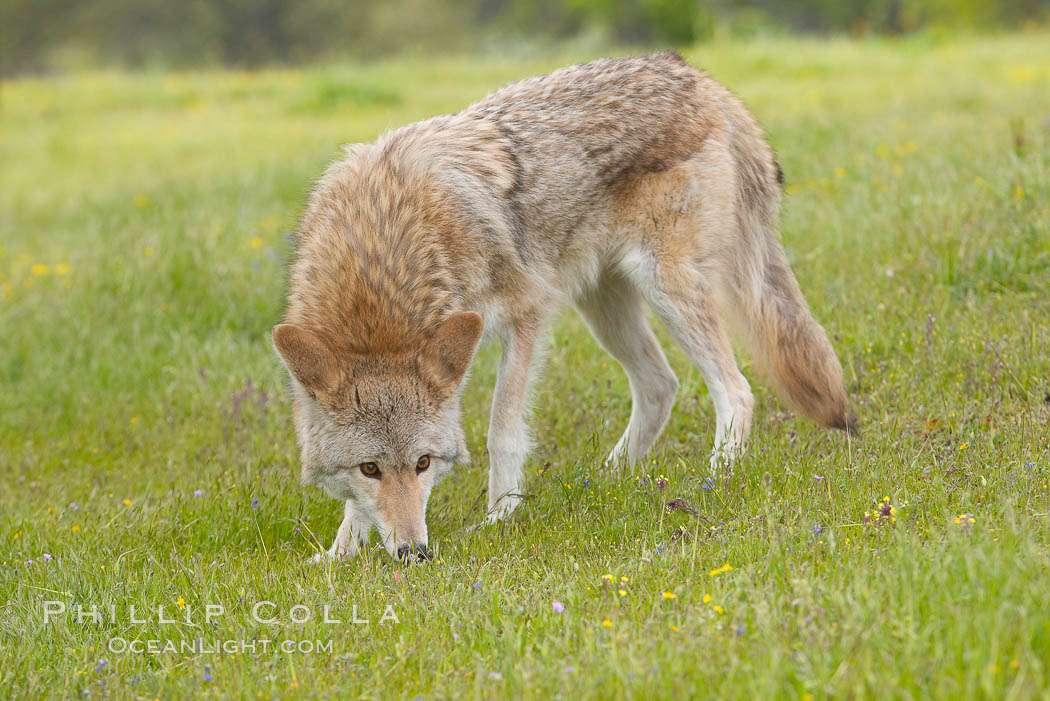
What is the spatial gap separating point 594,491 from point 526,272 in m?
1.18

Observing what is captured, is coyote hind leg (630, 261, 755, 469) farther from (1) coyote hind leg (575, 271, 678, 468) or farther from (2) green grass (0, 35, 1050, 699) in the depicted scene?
(1) coyote hind leg (575, 271, 678, 468)

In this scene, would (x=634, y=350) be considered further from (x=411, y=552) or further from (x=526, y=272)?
(x=411, y=552)

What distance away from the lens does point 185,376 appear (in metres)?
6.85

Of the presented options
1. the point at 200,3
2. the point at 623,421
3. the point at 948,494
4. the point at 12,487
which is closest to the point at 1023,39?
the point at 623,421

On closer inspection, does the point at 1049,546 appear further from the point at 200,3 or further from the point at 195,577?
the point at 200,3

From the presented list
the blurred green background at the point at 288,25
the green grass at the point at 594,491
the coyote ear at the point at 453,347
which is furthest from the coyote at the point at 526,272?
the blurred green background at the point at 288,25

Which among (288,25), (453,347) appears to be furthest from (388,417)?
(288,25)

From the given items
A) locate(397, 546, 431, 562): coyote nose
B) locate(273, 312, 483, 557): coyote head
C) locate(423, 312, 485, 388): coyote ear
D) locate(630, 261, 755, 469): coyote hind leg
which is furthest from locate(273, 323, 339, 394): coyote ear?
locate(630, 261, 755, 469): coyote hind leg

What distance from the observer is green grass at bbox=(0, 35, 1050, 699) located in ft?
9.52

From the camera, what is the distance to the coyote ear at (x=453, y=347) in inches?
171

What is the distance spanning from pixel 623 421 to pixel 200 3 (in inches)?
1568

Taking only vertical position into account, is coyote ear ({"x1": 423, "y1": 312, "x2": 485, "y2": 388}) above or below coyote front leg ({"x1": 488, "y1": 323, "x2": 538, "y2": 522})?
above

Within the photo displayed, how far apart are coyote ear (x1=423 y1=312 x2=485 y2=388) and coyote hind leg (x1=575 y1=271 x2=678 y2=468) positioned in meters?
1.28

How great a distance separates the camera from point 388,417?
14.1 feet
